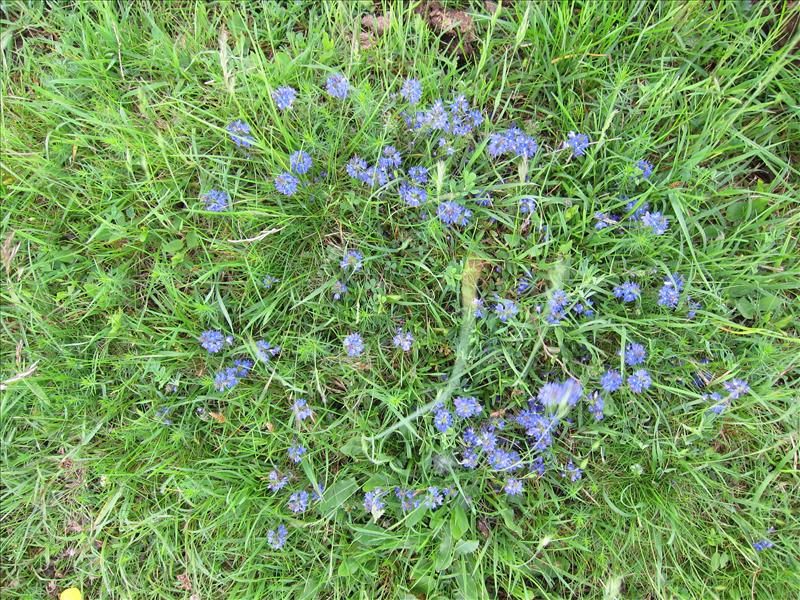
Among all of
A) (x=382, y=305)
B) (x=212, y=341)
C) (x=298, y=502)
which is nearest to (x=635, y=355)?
(x=382, y=305)

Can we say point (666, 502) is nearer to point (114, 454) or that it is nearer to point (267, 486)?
point (267, 486)

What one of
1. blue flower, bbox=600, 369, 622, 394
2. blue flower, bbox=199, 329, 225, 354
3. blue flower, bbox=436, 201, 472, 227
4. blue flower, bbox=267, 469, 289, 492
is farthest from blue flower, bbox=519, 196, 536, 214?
blue flower, bbox=267, 469, 289, 492

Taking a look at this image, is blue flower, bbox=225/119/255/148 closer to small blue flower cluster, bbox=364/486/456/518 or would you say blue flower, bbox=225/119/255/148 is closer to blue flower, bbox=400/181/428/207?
blue flower, bbox=400/181/428/207

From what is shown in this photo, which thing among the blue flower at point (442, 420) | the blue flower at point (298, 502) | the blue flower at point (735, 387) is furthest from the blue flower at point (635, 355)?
the blue flower at point (298, 502)

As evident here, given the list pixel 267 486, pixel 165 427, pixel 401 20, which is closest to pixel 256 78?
pixel 401 20

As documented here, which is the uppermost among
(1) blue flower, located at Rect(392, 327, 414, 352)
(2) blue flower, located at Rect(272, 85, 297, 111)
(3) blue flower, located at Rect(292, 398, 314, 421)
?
(2) blue flower, located at Rect(272, 85, 297, 111)

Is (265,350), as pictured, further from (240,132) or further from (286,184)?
(240,132)
